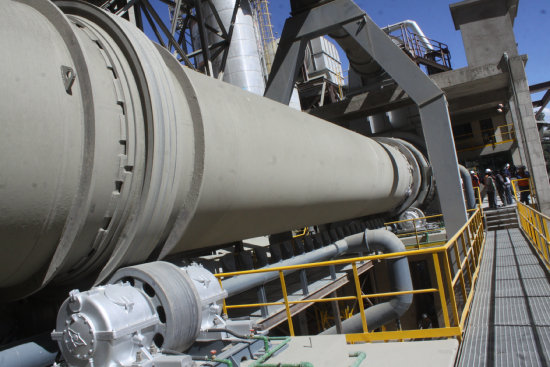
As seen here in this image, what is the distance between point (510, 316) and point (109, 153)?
14.9ft

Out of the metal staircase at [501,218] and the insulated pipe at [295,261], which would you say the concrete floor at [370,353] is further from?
the metal staircase at [501,218]

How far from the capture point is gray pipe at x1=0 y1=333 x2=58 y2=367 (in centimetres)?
312

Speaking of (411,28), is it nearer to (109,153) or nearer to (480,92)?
(480,92)

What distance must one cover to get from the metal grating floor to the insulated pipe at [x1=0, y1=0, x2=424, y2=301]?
8.35ft

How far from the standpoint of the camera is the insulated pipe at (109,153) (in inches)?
120

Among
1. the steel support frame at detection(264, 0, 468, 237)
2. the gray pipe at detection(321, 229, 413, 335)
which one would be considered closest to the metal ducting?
the steel support frame at detection(264, 0, 468, 237)

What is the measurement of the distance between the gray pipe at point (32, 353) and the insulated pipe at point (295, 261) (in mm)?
2164

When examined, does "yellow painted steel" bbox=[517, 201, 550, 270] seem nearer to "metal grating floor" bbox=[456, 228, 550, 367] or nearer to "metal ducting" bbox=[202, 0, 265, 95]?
"metal grating floor" bbox=[456, 228, 550, 367]

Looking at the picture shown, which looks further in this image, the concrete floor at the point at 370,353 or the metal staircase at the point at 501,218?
the metal staircase at the point at 501,218

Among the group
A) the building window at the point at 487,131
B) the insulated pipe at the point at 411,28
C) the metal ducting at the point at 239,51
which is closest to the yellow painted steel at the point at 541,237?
the metal ducting at the point at 239,51

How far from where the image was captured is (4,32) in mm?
3027

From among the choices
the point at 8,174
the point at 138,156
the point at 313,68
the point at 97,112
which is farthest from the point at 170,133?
the point at 313,68

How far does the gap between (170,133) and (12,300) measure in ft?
5.87

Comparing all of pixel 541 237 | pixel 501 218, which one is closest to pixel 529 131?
pixel 501 218
